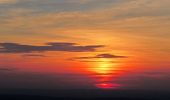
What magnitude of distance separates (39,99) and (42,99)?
107 cm

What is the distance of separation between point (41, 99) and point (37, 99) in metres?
1.45

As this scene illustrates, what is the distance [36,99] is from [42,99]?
193 cm

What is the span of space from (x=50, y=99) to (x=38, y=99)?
440cm

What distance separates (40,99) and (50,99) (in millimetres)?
3457

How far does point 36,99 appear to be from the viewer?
393 feet

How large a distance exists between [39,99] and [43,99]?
121 centimetres

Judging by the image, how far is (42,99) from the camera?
121 m

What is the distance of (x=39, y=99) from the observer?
395ft

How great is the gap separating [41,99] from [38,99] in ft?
4.81

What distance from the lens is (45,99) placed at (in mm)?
121688

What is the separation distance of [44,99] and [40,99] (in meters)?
1.08

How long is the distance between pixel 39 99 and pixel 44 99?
1520 mm

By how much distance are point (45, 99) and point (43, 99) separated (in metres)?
0.73

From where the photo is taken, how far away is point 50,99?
405 feet
